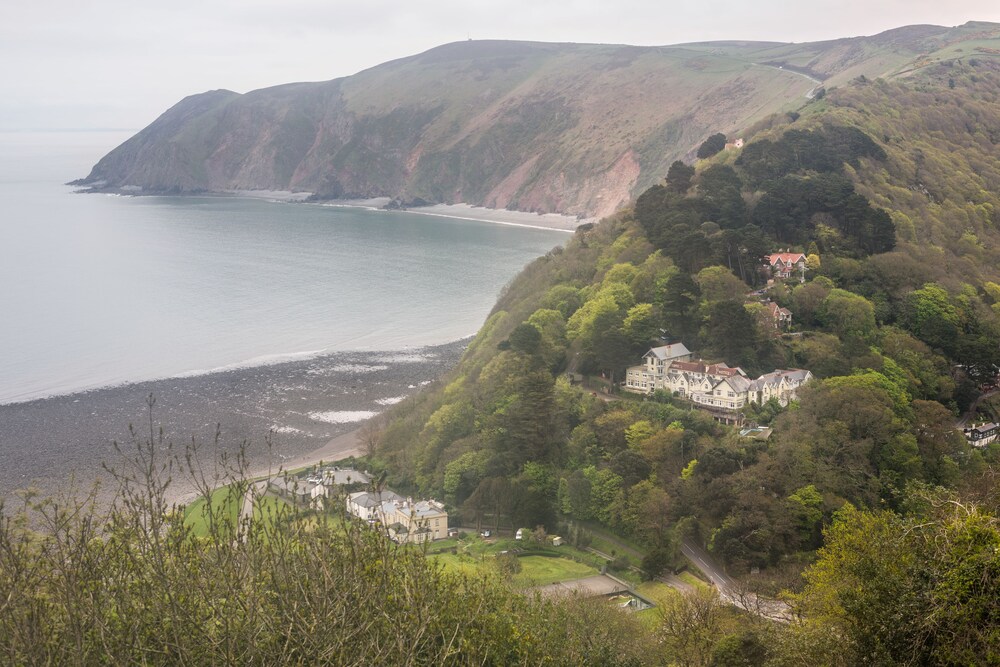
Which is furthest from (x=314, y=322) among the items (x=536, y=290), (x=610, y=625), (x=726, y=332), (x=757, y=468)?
(x=610, y=625)

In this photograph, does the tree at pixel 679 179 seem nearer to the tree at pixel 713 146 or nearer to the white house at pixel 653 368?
the tree at pixel 713 146

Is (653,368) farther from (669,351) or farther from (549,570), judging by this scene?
(549,570)

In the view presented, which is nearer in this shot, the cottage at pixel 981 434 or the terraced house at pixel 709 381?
the cottage at pixel 981 434

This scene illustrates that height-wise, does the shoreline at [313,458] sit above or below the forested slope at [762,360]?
below

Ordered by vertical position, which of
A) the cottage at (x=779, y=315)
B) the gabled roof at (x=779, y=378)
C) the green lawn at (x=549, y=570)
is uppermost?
the cottage at (x=779, y=315)

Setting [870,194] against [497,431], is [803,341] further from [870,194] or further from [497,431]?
[870,194]

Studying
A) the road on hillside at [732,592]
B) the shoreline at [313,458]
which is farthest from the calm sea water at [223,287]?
the road on hillside at [732,592]

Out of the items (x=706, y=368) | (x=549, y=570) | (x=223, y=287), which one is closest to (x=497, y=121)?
(x=223, y=287)
